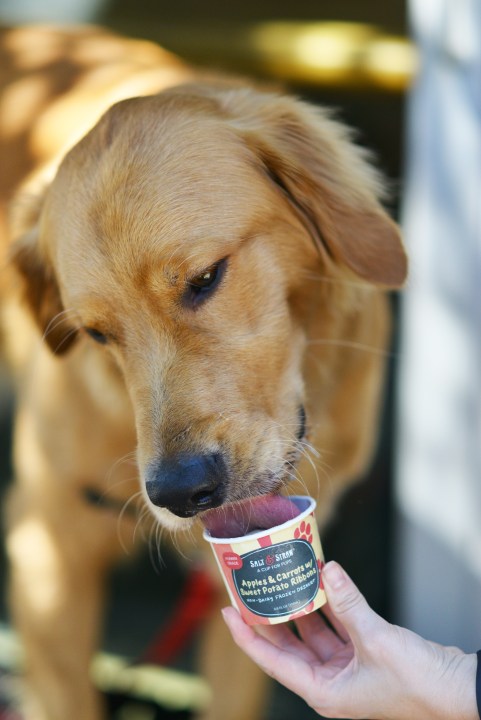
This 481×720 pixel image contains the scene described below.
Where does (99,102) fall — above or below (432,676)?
above

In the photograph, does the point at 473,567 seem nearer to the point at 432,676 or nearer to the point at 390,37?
the point at 432,676

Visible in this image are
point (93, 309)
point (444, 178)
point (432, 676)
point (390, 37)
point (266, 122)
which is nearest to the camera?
point (432, 676)

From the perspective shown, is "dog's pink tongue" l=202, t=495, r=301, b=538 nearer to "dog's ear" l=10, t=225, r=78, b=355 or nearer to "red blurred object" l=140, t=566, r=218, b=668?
"dog's ear" l=10, t=225, r=78, b=355

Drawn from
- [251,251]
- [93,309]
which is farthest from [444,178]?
[93,309]

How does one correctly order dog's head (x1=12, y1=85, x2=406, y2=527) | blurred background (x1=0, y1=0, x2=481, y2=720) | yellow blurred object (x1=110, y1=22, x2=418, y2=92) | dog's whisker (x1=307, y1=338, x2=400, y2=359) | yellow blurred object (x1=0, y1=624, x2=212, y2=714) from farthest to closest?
yellow blurred object (x1=110, y1=22, x2=418, y2=92)
yellow blurred object (x1=0, y1=624, x2=212, y2=714)
blurred background (x1=0, y1=0, x2=481, y2=720)
dog's whisker (x1=307, y1=338, x2=400, y2=359)
dog's head (x1=12, y1=85, x2=406, y2=527)

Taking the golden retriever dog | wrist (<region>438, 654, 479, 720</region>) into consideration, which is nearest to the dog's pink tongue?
the golden retriever dog

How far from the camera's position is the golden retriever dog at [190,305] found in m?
1.35

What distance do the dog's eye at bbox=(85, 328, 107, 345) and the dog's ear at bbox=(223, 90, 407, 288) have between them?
600 mm

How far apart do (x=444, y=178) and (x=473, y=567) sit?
1351 mm

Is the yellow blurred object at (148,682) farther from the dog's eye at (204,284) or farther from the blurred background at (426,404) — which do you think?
the dog's eye at (204,284)

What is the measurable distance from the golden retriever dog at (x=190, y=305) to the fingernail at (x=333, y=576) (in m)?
0.25

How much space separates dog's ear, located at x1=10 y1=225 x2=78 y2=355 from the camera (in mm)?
1802

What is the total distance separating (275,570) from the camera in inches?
44.0

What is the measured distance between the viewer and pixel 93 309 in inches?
57.6
